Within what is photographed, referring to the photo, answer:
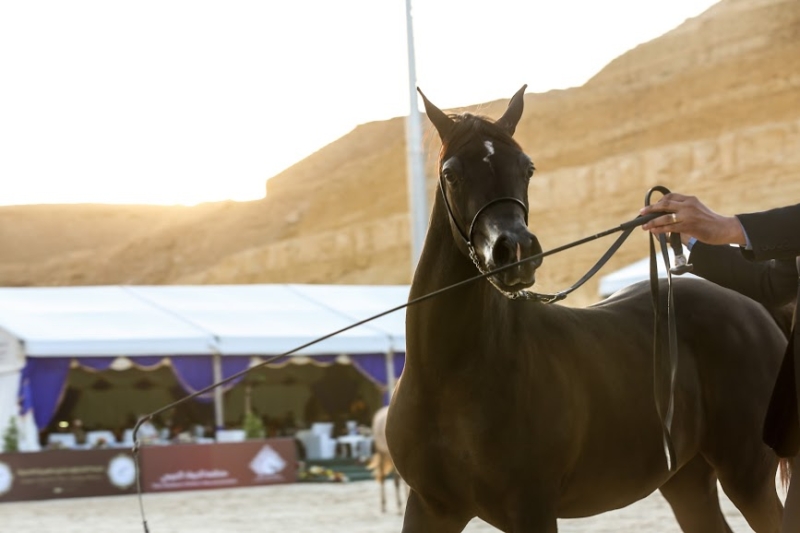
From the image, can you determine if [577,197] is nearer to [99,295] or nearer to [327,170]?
[99,295]

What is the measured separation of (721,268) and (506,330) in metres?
1.02

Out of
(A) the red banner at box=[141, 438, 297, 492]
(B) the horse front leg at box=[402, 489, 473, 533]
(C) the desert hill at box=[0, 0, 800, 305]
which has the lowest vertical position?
(A) the red banner at box=[141, 438, 297, 492]

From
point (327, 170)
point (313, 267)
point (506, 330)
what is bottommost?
point (506, 330)

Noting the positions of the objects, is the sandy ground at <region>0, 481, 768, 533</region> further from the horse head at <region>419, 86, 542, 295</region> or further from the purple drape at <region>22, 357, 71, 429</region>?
the horse head at <region>419, 86, 542, 295</region>

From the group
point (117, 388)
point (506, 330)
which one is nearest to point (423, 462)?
point (506, 330)

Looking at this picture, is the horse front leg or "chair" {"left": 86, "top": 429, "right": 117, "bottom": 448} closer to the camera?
the horse front leg

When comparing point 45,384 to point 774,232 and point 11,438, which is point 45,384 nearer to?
point 11,438

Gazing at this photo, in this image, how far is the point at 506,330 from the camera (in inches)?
158

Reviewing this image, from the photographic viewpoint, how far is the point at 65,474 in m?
17.6

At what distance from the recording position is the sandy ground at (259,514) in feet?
37.2

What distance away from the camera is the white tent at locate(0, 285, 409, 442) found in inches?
749

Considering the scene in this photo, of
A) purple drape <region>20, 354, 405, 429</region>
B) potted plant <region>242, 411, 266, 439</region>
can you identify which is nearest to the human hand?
purple drape <region>20, 354, 405, 429</region>

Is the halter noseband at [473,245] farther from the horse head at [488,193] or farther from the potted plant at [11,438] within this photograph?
the potted plant at [11,438]

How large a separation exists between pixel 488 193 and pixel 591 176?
2204 inches
